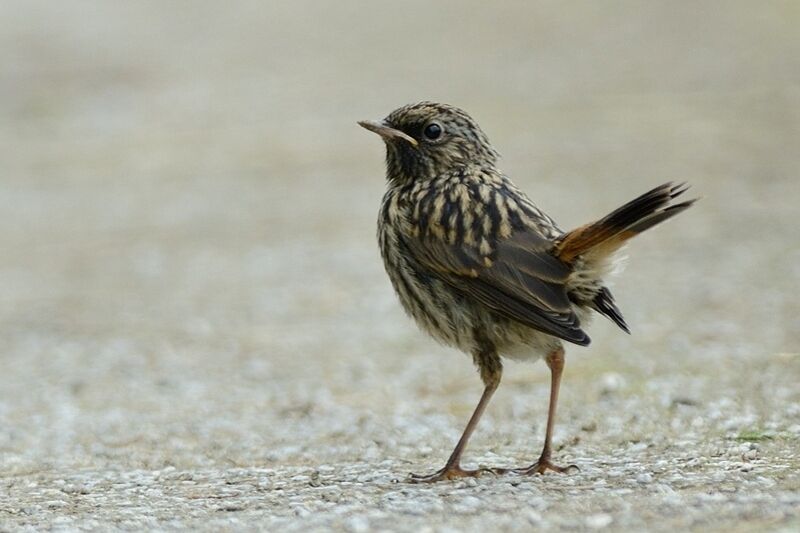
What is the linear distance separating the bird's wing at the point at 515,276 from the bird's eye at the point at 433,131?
2.33ft

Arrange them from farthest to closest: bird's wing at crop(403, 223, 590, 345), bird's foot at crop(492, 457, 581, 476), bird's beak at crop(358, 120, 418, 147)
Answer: bird's beak at crop(358, 120, 418, 147) < bird's foot at crop(492, 457, 581, 476) < bird's wing at crop(403, 223, 590, 345)

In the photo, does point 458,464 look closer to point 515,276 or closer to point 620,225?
point 515,276

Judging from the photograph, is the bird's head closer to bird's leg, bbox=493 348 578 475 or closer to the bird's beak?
the bird's beak

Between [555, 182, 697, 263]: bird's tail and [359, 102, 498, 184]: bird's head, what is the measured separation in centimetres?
99

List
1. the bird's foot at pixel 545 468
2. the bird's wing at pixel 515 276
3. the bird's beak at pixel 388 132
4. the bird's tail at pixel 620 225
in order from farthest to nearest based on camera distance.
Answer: the bird's beak at pixel 388 132, the bird's foot at pixel 545 468, the bird's wing at pixel 515 276, the bird's tail at pixel 620 225

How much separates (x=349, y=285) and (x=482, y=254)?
231 inches

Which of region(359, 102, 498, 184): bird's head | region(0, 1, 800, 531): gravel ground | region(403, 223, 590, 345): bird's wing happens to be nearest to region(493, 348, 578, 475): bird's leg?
region(0, 1, 800, 531): gravel ground

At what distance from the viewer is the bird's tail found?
19.5 ft

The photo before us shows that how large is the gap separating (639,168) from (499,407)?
7.38m

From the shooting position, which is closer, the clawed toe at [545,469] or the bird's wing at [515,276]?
the bird's wing at [515,276]

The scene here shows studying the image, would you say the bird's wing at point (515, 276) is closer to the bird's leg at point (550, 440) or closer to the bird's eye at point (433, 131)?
the bird's leg at point (550, 440)

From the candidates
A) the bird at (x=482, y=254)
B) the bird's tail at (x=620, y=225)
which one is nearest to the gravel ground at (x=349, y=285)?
the bird at (x=482, y=254)

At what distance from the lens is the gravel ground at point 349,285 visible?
6359mm

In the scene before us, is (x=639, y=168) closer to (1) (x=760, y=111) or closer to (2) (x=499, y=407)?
(1) (x=760, y=111)
